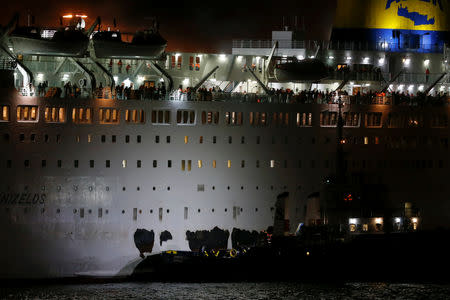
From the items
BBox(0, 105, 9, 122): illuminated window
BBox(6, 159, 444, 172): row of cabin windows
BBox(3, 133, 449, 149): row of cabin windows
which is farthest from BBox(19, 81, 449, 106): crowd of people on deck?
BBox(6, 159, 444, 172): row of cabin windows

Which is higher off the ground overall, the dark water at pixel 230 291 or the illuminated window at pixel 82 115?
the illuminated window at pixel 82 115

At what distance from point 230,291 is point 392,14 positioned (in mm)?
16652

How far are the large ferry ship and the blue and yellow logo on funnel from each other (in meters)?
1.65

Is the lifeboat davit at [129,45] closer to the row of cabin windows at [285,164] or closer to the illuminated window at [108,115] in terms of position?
the illuminated window at [108,115]

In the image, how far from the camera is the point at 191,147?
3869 centimetres

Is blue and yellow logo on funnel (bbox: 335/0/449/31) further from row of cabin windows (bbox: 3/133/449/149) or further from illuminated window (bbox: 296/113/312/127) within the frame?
illuminated window (bbox: 296/113/312/127)

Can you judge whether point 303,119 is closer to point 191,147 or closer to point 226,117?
point 226,117

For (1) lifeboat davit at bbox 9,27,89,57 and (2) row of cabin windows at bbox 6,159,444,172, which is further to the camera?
(1) lifeboat davit at bbox 9,27,89,57

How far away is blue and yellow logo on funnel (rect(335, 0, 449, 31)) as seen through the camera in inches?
1731

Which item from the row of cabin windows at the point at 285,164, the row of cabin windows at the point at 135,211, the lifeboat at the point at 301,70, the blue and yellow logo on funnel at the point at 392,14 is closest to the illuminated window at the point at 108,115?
the row of cabin windows at the point at 285,164

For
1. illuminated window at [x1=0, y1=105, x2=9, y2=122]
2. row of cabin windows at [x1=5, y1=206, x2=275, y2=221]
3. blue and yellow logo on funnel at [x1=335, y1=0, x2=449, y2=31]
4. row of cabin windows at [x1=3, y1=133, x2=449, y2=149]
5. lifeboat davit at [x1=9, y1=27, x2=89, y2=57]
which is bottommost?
A: row of cabin windows at [x1=5, y1=206, x2=275, y2=221]

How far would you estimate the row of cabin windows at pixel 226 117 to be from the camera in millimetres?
A: 37906

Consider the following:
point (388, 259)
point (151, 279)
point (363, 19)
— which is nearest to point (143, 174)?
point (151, 279)

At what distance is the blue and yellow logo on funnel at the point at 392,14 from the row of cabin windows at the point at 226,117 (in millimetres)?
5242
